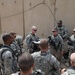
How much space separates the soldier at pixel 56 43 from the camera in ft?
25.9

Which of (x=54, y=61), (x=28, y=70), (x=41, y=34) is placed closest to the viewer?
(x=28, y=70)

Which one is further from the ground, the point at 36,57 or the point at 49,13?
the point at 49,13

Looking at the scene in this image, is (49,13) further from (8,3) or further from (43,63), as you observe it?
(43,63)

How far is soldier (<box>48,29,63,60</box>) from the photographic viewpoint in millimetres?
7895

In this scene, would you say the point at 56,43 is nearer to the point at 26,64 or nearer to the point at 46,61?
the point at 46,61

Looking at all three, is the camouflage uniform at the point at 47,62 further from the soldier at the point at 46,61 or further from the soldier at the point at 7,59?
the soldier at the point at 7,59

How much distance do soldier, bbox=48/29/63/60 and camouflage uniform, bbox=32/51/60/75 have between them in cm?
378

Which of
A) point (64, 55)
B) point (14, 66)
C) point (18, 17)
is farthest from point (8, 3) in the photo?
point (14, 66)

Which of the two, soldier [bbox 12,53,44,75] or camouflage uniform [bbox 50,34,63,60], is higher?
soldier [bbox 12,53,44,75]

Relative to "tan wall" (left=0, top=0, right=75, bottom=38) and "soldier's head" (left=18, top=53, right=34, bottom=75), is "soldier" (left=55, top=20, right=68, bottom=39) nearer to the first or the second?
"tan wall" (left=0, top=0, right=75, bottom=38)

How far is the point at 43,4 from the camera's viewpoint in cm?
958

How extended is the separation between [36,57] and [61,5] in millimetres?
5776

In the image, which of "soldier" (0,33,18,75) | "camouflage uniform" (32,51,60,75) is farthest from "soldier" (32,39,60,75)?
"soldier" (0,33,18,75)

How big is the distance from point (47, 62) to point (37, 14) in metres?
5.92
